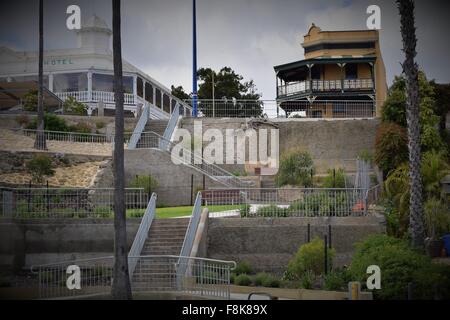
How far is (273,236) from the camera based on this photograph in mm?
23250

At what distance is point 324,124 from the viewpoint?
120 feet

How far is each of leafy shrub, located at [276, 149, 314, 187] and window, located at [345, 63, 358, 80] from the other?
17.5 m

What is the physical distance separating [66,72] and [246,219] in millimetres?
24887

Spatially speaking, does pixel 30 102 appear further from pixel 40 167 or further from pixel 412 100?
pixel 412 100

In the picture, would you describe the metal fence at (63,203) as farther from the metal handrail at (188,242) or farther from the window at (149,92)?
the window at (149,92)

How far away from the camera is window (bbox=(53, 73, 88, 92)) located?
45781 mm

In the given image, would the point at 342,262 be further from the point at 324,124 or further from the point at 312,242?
the point at 324,124

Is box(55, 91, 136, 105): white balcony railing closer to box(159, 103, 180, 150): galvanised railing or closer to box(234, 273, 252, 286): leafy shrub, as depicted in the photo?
box(159, 103, 180, 150): galvanised railing

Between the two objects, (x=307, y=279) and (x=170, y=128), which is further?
(x=170, y=128)

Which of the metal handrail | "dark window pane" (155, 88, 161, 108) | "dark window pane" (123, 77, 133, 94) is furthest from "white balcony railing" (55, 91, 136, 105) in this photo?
the metal handrail

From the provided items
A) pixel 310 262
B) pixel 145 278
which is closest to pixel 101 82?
pixel 145 278

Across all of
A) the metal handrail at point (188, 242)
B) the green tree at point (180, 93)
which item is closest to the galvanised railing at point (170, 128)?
the metal handrail at point (188, 242)

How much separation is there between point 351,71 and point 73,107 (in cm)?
1774

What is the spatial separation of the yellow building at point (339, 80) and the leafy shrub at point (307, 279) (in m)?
22.4
